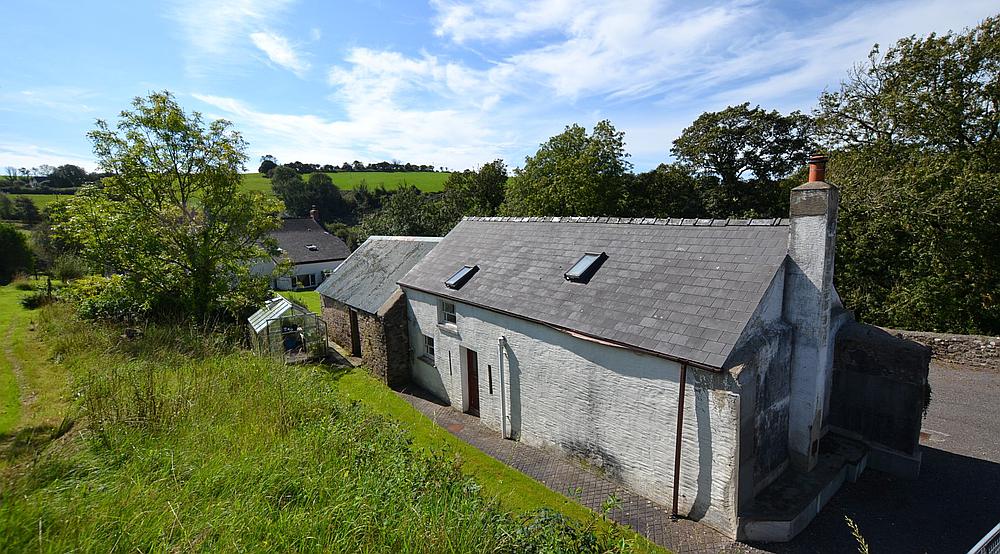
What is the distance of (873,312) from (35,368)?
30.1 meters

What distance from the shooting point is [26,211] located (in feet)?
163

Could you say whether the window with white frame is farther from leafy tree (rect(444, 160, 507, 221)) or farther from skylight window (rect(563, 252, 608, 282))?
leafy tree (rect(444, 160, 507, 221))

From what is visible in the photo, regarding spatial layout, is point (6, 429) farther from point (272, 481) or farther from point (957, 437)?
point (957, 437)

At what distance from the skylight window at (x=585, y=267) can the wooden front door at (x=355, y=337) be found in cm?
1153

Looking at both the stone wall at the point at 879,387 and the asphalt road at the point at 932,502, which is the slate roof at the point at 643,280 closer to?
the stone wall at the point at 879,387

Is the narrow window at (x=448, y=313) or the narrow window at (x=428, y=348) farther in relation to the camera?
the narrow window at (x=428, y=348)

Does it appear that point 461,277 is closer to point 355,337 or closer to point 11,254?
point 355,337

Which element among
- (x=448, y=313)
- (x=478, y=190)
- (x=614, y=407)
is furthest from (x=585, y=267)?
(x=478, y=190)

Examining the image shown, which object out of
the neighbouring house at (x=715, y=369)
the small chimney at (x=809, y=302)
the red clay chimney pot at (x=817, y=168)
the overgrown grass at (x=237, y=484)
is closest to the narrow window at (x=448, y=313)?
the neighbouring house at (x=715, y=369)

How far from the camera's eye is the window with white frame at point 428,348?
16438mm

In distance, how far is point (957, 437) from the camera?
39.4 feet

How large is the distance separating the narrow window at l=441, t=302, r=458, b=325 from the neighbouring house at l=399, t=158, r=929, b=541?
6.51 ft

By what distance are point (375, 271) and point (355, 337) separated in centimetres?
317

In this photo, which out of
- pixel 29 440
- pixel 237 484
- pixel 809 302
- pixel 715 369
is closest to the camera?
pixel 237 484
